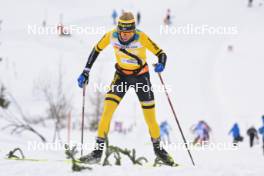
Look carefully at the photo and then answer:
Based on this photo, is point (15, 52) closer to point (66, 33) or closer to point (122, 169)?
point (66, 33)

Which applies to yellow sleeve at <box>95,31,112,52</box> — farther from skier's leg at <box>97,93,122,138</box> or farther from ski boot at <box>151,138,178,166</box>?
ski boot at <box>151,138,178,166</box>

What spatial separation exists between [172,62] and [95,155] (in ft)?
103

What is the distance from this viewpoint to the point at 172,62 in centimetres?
3788

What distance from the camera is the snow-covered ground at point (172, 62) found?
26531 mm

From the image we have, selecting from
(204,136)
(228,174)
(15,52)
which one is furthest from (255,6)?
(228,174)

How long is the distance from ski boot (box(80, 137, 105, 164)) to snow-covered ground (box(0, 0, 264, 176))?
8.55 ft

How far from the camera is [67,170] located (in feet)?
17.6

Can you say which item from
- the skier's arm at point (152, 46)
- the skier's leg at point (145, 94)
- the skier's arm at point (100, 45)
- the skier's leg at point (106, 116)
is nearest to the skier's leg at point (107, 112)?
the skier's leg at point (106, 116)

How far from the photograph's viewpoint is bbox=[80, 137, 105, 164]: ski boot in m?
6.75

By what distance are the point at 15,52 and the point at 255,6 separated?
2626 cm

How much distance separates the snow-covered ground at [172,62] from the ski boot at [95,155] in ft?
8.55

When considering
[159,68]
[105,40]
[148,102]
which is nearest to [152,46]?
[159,68]

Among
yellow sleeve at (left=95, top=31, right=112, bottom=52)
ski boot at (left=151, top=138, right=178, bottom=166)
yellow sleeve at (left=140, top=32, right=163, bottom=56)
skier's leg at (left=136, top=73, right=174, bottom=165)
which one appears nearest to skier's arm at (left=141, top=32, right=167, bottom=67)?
yellow sleeve at (left=140, top=32, right=163, bottom=56)

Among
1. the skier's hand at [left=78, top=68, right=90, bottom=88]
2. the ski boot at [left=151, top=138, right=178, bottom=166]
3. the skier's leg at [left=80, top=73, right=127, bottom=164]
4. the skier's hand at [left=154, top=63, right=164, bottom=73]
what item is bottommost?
the ski boot at [left=151, top=138, right=178, bottom=166]
